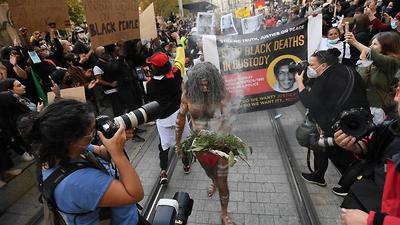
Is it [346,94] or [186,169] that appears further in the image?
[186,169]

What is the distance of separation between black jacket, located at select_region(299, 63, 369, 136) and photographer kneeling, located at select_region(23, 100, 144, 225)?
7.62ft

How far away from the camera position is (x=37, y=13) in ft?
16.1

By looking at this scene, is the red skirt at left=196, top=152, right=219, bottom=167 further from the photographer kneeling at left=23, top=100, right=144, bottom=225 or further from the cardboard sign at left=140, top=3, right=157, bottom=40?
the cardboard sign at left=140, top=3, right=157, bottom=40

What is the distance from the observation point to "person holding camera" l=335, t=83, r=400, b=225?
1.49 m

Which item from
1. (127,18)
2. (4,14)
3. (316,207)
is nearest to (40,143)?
(316,207)

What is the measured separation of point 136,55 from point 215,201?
4368 mm

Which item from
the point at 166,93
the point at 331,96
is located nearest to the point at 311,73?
the point at 331,96

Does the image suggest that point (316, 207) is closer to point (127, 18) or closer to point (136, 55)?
point (127, 18)

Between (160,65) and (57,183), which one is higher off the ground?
(160,65)

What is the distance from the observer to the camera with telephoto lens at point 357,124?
1893 millimetres

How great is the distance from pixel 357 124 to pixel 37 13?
196 inches

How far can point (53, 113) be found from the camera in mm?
1653

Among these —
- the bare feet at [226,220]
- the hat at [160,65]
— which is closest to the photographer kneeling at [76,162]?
the bare feet at [226,220]

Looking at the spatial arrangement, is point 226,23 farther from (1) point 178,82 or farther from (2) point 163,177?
(2) point 163,177
